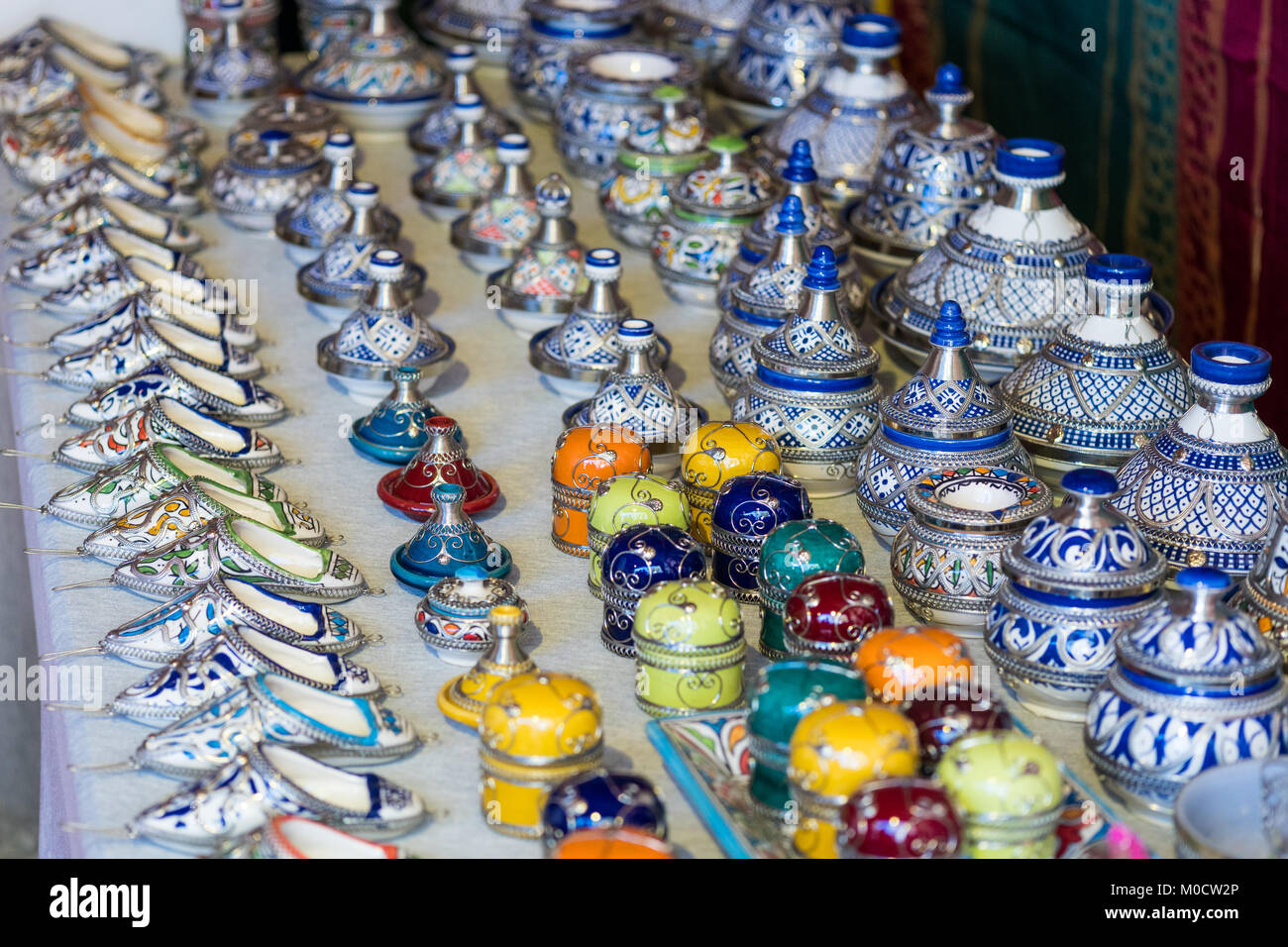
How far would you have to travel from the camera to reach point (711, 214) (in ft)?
8.16

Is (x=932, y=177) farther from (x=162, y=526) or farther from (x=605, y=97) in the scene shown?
(x=162, y=526)

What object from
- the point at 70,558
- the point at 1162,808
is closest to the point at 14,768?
the point at 70,558

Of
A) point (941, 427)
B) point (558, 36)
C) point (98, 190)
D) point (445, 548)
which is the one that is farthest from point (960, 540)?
point (558, 36)

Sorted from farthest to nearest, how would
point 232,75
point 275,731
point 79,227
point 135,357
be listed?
point 232,75
point 79,227
point 135,357
point 275,731

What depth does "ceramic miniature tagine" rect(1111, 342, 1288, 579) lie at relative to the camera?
1.69m

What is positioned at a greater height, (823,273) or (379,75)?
(823,273)

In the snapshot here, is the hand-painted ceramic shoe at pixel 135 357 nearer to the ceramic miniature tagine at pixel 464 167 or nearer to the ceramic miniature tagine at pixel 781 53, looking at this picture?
the ceramic miniature tagine at pixel 464 167

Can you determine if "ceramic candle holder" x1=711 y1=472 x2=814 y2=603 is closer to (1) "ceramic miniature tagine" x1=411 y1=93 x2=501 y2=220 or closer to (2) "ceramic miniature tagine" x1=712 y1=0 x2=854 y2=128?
(1) "ceramic miniature tagine" x1=411 y1=93 x2=501 y2=220

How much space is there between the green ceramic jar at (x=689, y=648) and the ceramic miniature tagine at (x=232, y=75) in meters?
2.05

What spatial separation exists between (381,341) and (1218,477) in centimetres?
108

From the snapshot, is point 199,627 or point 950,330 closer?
point 199,627

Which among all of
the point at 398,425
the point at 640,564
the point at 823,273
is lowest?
the point at 398,425

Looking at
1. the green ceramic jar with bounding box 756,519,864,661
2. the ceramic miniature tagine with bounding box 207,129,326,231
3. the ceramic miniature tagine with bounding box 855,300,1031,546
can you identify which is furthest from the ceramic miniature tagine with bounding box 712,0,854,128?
the green ceramic jar with bounding box 756,519,864,661

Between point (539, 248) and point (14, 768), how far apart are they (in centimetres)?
108
